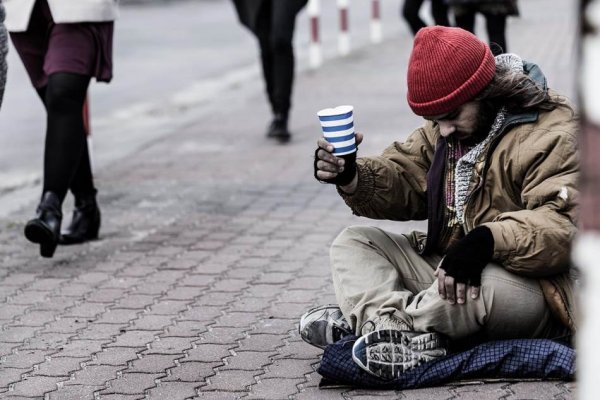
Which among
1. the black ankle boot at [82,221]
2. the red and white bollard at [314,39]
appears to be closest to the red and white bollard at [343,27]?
the red and white bollard at [314,39]

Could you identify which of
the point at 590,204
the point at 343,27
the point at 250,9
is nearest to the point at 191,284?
the point at 590,204

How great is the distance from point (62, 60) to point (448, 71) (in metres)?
2.36

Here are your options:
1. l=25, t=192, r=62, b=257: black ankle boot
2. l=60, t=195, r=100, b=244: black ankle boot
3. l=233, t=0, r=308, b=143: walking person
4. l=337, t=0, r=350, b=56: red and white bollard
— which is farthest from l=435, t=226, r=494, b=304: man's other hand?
l=337, t=0, r=350, b=56: red and white bollard

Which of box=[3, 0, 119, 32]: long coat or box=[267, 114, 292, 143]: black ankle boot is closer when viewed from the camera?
box=[3, 0, 119, 32]: long coat

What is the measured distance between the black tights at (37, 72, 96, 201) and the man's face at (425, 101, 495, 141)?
2.23 metres

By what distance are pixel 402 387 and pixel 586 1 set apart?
1.95 m

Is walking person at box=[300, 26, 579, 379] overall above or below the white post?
below

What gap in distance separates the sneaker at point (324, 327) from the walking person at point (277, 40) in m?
4.60

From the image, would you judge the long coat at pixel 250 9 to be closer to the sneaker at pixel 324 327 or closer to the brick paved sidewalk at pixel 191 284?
the brick paved sidewalk at pixel 191 284

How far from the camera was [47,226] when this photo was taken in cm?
495

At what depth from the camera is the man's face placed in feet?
11.3

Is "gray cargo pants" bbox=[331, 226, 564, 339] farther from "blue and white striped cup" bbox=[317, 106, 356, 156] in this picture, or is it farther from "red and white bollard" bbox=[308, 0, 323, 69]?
"red and white bollard" bbox=[308, 0, 323, 69]

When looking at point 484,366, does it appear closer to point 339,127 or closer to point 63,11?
point 339,127

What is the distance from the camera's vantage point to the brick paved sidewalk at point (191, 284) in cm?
361
